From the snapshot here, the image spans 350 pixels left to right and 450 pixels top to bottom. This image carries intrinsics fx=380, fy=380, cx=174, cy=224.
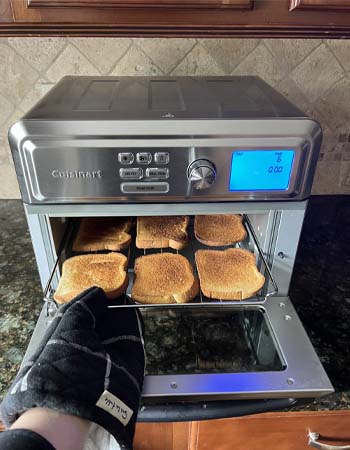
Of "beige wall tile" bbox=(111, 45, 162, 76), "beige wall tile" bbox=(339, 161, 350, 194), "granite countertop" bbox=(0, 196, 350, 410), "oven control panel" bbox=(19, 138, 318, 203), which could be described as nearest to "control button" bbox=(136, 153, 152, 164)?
"oven control panel" bbox=(19, 138, 318, 203)

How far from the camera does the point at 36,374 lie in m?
0.44

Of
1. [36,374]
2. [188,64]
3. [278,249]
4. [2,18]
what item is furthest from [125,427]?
[188,64]

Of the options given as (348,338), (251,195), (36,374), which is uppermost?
(251,195)

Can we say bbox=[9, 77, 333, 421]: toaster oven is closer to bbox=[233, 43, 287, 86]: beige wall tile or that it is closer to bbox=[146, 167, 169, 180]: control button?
bbox=[146, 167, 169, 180]: control button

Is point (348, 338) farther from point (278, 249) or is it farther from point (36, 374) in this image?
point (36, 374)

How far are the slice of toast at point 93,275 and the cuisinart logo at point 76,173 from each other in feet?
0.65

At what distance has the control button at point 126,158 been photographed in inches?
19.8

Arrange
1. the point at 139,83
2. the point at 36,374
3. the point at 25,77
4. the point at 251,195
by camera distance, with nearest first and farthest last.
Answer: the point at 36,374
the point at 251,195
the point at 139,83
the point at 25,77

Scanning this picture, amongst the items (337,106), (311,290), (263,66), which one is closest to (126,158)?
(311,290)

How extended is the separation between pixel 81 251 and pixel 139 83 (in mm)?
343

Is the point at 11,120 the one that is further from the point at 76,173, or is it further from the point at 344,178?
the point at 344,178

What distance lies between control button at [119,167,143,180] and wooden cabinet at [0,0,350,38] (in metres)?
0.21

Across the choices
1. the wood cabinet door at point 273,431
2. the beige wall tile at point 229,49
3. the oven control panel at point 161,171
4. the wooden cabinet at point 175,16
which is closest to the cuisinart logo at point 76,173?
the oven control panel at point 161,171

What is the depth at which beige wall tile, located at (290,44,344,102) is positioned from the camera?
895 millimetres
